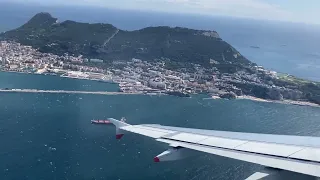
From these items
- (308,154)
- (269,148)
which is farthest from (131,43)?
(308,154)

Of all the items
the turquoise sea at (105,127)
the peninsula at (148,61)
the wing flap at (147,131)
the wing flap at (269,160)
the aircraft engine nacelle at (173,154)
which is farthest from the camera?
the peninsula at (148,61)

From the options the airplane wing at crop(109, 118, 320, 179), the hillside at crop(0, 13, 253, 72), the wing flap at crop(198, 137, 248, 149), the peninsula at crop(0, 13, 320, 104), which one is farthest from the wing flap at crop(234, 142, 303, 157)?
the hillside at crop(0, 13, 253, 72)

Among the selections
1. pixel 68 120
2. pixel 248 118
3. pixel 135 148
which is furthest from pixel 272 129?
pixel 68 120

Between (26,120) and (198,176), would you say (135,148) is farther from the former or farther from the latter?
(26,120)

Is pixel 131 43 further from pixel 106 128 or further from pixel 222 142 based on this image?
pixel 222 142

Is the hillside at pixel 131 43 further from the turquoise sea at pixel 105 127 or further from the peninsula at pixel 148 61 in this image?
the turquoise sea at pixel 105 127

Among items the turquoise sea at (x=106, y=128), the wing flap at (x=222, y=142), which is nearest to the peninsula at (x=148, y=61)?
the turquoise sea at (x=106, y=128)
